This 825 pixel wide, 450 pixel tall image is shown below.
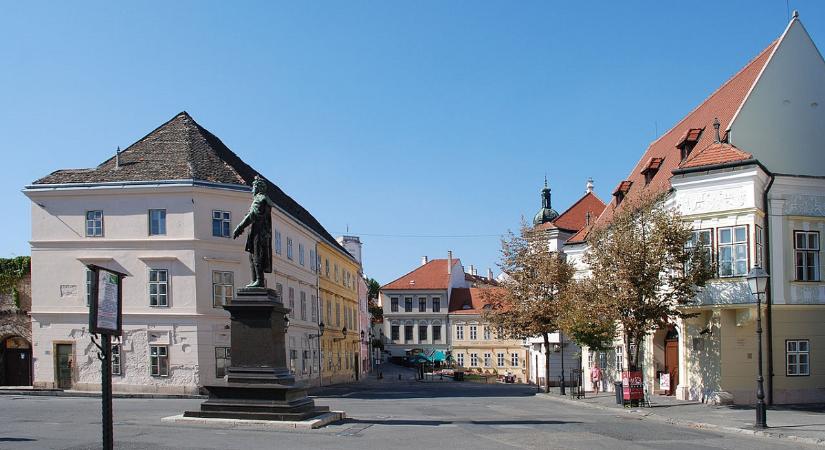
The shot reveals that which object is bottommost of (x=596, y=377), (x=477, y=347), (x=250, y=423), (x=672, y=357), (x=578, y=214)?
(x=477, y=347)

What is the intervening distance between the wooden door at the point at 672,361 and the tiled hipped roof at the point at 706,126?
5.91 m

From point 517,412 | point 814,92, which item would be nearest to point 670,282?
point 517,412

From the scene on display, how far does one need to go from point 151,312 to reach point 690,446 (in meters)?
24.6

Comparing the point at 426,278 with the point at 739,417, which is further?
the point at 426,278

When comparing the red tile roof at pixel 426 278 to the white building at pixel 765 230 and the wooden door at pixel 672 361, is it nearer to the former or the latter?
the wooden door at pixel 672 361

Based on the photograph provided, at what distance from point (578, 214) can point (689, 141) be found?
22.8 meters

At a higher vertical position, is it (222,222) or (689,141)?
(689,141)

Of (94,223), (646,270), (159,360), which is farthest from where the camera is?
(94,223)

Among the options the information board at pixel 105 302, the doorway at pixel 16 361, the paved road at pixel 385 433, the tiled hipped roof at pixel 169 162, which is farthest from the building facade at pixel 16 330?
the information board at pixel 105 302

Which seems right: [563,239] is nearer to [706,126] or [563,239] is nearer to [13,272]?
[706,126]

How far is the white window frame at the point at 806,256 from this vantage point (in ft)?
87.9

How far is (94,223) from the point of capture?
34.8 meters

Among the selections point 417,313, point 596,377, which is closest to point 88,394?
point 596,377

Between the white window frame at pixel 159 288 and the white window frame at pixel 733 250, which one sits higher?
the white window frame at pixel 733 250
